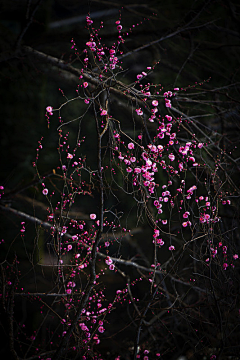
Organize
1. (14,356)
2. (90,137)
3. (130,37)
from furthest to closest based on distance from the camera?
(90,137) → (130,37) → (14,356)

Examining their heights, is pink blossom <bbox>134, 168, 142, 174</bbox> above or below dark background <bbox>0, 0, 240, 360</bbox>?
below

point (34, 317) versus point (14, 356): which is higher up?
point (14, 356)

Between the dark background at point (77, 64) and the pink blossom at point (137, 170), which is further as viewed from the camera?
the dark background at point (77, 64)

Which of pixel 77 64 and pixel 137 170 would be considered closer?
pixel 137 170

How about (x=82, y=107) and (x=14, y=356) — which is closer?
(x=14, y=356)

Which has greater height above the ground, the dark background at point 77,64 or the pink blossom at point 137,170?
the dark background at point 77,64

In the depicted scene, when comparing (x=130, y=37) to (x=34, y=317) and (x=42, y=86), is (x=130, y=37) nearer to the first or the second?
(x=42, y=86)

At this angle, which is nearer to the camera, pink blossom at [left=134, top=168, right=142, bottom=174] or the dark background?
pink blossom at [left=134, top=168, right=142, bottom=174]

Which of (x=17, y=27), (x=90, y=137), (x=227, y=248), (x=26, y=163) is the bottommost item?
(x=227, y=248)

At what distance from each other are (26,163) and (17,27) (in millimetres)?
2060

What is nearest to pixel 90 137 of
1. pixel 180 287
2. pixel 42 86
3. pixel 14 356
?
pixel 42 86

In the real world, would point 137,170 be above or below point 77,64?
below

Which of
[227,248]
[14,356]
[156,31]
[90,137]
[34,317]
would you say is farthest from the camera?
[90,137]

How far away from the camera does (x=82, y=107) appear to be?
5195 mm
